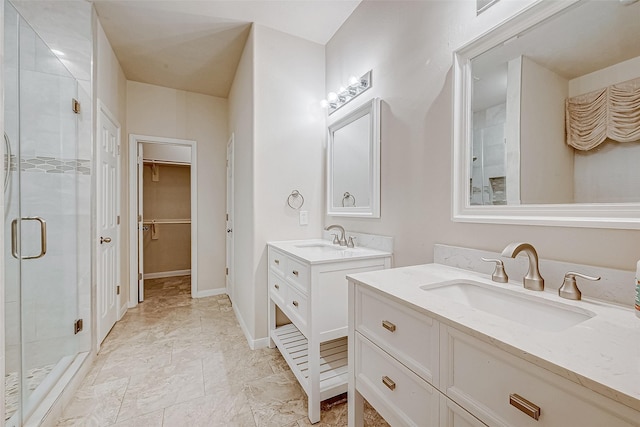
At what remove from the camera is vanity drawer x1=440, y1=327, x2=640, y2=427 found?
0.46 metres

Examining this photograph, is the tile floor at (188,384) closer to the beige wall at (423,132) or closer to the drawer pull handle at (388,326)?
the drawer pull handle at (388,326)

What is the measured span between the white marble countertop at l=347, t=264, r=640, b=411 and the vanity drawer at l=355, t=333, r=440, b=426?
234 millimetres

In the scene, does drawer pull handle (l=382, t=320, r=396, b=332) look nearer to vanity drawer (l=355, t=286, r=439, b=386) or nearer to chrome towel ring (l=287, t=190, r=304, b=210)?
vanity drawer (l=355, t=286, r=439, b=386)

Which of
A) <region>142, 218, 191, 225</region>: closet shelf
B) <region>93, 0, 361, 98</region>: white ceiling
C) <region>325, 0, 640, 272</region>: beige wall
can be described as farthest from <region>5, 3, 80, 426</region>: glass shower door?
<region>142, 218, 191, 225</region>: closet shelf

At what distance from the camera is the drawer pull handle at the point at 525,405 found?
0.54 metres

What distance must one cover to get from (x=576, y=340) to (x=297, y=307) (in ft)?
4.38

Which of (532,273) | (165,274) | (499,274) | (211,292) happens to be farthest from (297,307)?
(165,274)

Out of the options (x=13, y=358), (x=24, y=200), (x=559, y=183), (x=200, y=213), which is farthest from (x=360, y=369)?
(x=200, y=213)

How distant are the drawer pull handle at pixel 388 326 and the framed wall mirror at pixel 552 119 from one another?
2.07 feet

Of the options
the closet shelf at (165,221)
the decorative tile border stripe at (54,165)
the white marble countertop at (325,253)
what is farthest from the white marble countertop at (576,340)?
the closet shelf at (165,221)

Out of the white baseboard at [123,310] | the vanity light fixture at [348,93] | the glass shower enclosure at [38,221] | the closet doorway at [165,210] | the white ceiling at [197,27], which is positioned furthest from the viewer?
the closet doorway at [165,210]

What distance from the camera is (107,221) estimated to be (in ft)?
8.29

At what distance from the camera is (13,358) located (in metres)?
1.41

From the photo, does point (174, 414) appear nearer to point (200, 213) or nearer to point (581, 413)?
point (581, 413)
